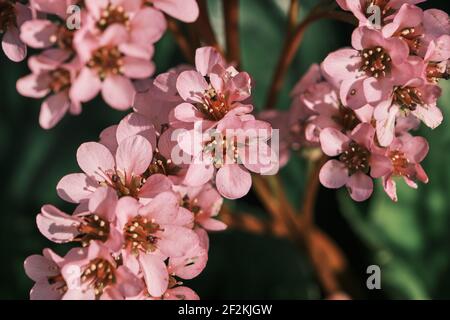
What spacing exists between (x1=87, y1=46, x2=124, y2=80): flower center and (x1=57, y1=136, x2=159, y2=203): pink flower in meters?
0.07

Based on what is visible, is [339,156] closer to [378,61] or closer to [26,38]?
[378,61]

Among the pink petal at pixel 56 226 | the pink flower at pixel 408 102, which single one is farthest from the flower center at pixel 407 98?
the pink petal at pixel 56 226

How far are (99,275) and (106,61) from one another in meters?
0.20

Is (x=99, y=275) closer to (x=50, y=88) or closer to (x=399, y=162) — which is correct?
(x=50, y=88)

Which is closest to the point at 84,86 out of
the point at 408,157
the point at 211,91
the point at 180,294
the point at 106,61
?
the point at 106,61

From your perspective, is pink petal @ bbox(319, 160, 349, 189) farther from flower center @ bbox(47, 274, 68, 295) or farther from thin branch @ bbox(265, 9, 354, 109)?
flower center @ bbox(47, 274, 68, 295)

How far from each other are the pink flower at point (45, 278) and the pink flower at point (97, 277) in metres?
0.03

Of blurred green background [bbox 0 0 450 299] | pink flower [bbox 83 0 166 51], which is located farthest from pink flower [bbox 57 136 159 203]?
blurred green background [bbox 0 0 450 299]

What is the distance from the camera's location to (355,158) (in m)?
0.71

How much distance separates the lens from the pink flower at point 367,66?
63 centimetres

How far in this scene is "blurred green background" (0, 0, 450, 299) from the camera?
103 cm

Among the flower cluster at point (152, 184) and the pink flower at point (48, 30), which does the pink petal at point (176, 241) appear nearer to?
the flower cluster at point (152, 184)
